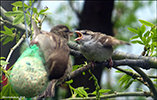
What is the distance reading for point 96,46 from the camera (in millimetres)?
2551

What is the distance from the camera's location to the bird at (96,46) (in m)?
2.45

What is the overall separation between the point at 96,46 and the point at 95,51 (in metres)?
0.08

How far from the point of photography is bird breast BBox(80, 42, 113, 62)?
2.45m

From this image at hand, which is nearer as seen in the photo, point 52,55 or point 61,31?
point 52,55

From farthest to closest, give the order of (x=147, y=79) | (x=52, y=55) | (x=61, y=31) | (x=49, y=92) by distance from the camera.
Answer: (x=61, y=31) → (x=147, y=79) → (x=49, y=92) → (x=52, y=55)

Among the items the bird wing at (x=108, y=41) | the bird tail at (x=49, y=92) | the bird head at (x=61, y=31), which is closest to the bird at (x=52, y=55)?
the bird tail at (x=49, y=92)

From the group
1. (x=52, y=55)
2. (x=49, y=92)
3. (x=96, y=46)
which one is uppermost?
(x=52, y=55)

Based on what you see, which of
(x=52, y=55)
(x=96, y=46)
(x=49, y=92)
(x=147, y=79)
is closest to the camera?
(x=52, y=55)

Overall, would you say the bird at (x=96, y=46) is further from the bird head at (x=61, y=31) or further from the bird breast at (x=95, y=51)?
the bird head at (x=61, y=31)

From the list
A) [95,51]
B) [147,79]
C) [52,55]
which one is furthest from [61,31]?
[147,79]

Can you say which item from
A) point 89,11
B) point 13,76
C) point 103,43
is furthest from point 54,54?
point 89,11

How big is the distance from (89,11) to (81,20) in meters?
0.33

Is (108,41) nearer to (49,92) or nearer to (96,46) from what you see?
(96,46)

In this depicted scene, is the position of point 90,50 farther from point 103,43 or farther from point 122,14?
point 122,14
